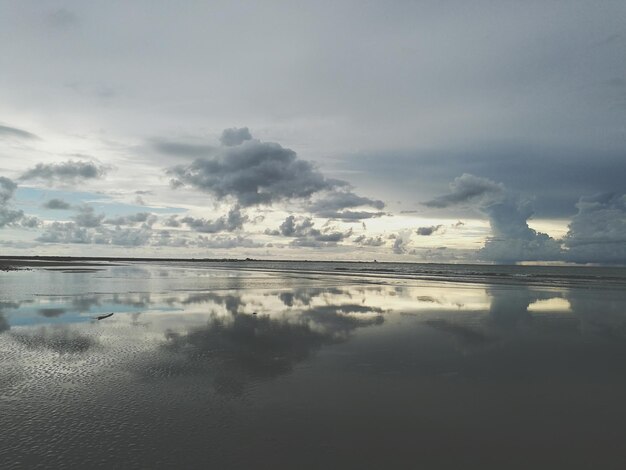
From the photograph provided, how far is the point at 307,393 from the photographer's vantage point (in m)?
11.7

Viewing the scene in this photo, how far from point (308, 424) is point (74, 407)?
588 cm

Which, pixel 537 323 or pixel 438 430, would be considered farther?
pixel 537 323

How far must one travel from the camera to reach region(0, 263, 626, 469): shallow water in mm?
8297

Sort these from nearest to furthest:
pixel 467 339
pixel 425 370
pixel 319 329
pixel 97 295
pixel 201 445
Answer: pixel 201 445
pixel 425 370
pixel 467 339
pixel 319 329
pixel 97 295

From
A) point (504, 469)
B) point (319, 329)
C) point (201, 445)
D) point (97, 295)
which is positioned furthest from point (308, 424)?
point (97, 295)

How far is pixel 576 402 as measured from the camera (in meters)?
11.4

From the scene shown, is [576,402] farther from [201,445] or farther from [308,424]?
[201,445]

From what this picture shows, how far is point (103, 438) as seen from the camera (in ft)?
28.4

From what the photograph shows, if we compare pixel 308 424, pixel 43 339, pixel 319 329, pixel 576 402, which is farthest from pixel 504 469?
pixel 43 339

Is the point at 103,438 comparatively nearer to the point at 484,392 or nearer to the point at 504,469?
the point at 504,469

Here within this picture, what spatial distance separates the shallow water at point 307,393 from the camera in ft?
27.2

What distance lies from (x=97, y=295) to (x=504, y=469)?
3410 centimetres

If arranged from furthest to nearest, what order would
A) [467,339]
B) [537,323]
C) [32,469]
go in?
[537,323], [467,339], [32,469]

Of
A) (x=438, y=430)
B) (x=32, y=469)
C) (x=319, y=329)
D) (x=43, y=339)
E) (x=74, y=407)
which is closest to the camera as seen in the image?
(x=32, y=469)
